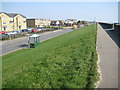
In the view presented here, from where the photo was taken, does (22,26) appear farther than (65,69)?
Yes

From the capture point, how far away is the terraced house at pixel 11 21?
5402cm

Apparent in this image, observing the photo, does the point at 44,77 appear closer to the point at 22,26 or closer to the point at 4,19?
the point at 4,19

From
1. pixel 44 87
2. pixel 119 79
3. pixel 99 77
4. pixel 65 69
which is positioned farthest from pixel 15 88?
pixel 119 79

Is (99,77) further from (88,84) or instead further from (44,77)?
(44,77)

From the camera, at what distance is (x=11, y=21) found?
5956 centimetres

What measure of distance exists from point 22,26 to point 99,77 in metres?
64.7

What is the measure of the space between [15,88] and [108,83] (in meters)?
3.50

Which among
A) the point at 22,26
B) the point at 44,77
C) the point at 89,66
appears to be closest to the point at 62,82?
the point at 44,77

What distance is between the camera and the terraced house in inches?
2127

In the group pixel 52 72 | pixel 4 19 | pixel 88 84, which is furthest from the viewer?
pixel 4 19

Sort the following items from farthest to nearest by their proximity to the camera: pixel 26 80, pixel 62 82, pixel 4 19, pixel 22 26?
pixel 22 26
pixel 4 19
pixel 26 80
pixel 62 82

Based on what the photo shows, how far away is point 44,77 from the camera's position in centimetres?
630

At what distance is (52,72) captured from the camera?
Answer: 22.8 ft

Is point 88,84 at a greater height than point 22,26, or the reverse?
point 22,26
